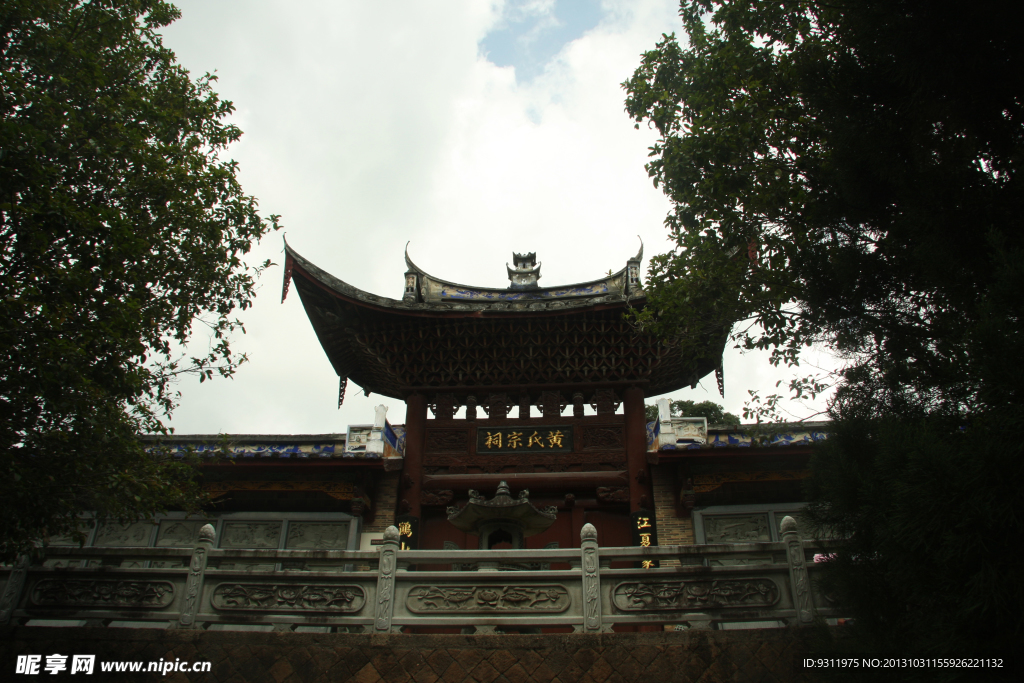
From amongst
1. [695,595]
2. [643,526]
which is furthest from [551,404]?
[695,595]

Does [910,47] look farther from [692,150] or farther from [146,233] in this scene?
[146,233]

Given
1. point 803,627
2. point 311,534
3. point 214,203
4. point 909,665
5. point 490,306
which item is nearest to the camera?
point 909,665

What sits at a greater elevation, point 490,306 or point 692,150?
point 490,306

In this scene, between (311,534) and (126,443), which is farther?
(311,534)

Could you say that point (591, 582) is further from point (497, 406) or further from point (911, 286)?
point (497, 406)

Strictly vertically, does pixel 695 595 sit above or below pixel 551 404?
below

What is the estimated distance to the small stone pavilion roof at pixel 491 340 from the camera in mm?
11297

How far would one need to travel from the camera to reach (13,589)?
6180 mm

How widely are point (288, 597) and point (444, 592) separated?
1.45 metres

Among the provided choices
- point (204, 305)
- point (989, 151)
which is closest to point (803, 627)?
point (989, 151)

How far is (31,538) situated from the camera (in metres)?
5.72

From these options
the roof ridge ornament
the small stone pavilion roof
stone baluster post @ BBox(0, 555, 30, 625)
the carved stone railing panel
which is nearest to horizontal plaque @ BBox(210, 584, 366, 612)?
the carved stone railing panel

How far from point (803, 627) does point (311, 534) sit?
7.58m

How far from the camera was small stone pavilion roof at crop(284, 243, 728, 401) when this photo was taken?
1130cm
